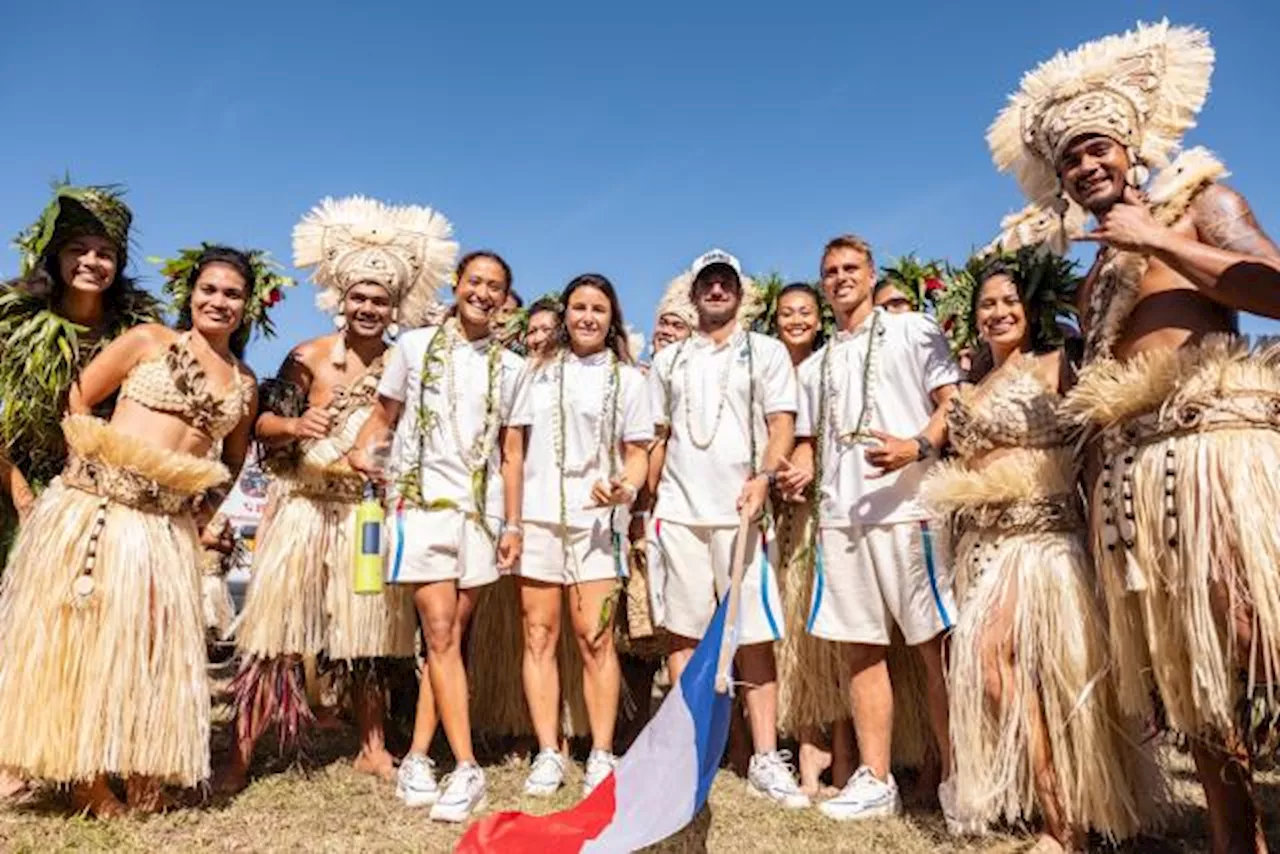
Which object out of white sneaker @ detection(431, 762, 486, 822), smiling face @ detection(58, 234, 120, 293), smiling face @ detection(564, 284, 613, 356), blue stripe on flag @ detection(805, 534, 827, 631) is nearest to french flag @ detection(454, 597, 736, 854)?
white sneaker @ detection(431, 762, 486, 822)

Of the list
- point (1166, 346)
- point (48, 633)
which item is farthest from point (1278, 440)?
point (48, 633)

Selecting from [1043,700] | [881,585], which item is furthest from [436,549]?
[1043,700]

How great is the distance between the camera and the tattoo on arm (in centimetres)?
247

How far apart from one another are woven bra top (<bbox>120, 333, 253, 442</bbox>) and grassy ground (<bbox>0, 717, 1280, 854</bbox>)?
1.39 m

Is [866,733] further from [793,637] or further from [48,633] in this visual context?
[48,633]

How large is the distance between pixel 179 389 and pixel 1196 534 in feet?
10.7

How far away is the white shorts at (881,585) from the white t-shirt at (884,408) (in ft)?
0.23

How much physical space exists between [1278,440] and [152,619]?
11.4ft

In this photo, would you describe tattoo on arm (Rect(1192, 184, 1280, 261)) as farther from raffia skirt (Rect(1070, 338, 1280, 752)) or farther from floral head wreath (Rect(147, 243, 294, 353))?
floral head wreath (Rect(147, 243, 294, 353))

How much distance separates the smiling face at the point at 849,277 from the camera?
12.9ft

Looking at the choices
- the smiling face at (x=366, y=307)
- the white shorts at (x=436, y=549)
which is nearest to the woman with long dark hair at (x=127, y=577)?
the smiling face at (x=366, y=307)

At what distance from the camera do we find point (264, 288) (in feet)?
13.4

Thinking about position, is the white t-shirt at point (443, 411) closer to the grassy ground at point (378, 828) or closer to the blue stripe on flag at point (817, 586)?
the grassy ground at point (378, 828)

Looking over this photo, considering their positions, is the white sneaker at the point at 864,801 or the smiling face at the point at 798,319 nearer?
the white sneaker at the point at 864,801
